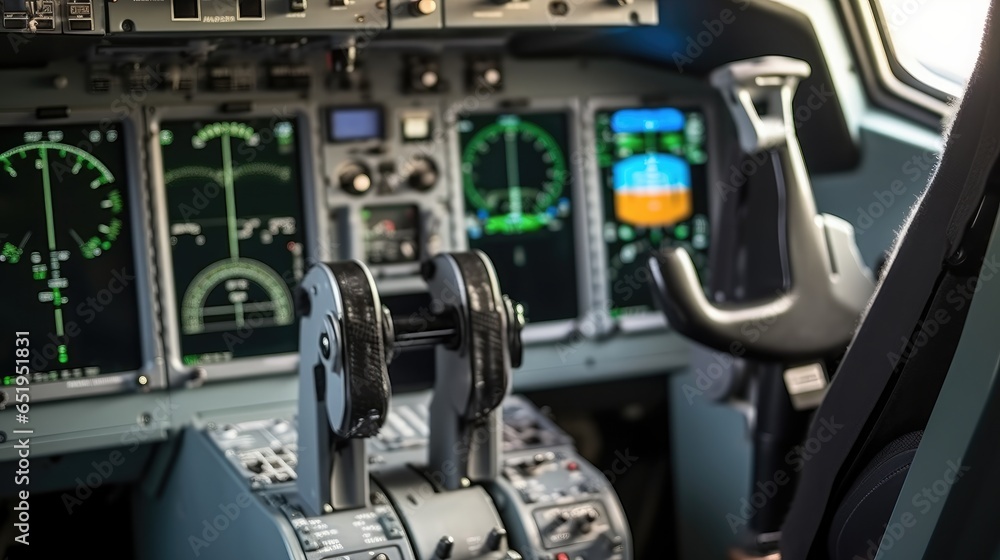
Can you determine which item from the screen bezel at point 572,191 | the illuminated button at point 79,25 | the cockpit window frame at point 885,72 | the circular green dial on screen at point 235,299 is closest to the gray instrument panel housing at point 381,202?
the screen bezel at point 572,191

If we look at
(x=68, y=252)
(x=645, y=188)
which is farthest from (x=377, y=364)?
(x=645, y=188)

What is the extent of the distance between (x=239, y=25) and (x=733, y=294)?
1.58 metres

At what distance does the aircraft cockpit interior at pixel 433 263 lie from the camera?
2.84 metres

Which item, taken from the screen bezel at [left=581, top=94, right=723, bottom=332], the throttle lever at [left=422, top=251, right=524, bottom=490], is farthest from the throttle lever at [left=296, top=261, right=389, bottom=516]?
the screen bezel at [left=581, top=94, right=723, bottom=332]

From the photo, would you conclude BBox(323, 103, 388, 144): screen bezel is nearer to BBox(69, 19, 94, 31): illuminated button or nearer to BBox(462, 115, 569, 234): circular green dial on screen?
BBox(462, 115, 569, 234): circular green dial on screen

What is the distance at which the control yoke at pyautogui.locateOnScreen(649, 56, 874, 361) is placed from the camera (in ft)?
9.91

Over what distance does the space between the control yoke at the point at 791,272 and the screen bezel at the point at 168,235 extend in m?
1.12

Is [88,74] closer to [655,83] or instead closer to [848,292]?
[655,83]

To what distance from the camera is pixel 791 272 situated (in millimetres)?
3145

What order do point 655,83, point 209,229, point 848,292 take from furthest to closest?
point 655,83 → point 209,229 → point 848,292

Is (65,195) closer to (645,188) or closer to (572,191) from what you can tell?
(572,191)

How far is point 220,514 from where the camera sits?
9.90 ft

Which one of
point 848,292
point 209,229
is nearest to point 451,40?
point 209,229

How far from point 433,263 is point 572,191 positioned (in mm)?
1099
